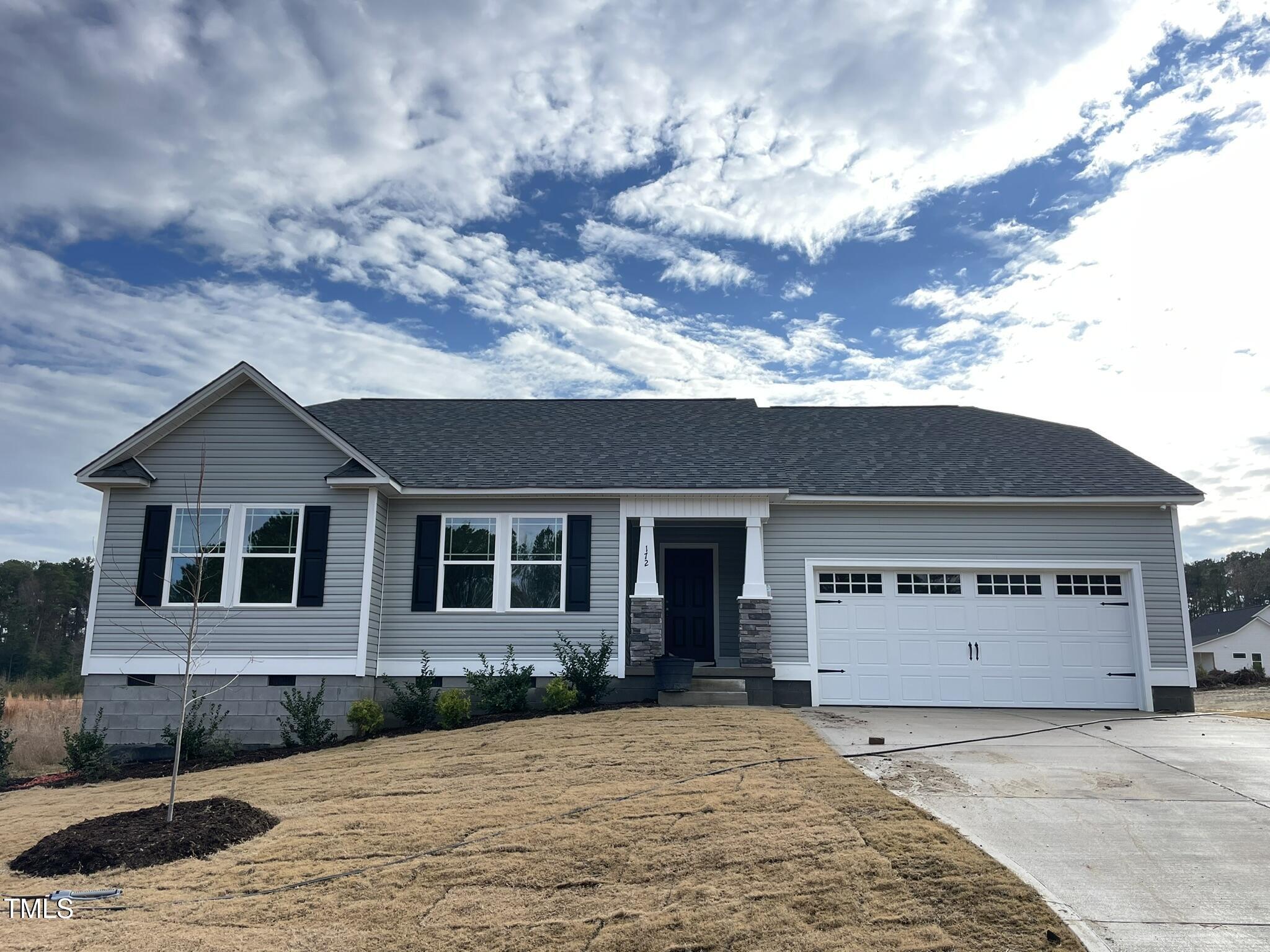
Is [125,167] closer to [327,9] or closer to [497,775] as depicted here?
[327,9]

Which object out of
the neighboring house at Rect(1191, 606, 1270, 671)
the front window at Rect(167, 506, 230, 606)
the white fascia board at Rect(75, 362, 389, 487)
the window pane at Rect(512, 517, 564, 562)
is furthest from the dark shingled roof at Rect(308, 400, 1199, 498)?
the neighboring house at Rect(1191, 606, 1270, 671)

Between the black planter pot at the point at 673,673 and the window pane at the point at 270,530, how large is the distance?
6.09 meters

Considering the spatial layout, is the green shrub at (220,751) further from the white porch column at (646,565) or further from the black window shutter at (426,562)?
the white porch column at (646,565)

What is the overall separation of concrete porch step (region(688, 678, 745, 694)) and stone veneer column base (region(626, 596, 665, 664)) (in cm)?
74

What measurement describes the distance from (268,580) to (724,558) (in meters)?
8.12

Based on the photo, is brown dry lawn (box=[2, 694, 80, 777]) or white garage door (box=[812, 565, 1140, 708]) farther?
brown dry lawn (box=[2, 694, 80, 777])

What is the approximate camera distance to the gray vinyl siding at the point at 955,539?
14352 millimetres

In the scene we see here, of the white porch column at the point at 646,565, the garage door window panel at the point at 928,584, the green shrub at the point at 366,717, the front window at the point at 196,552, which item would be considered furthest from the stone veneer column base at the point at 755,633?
the front window at the point at 196,552

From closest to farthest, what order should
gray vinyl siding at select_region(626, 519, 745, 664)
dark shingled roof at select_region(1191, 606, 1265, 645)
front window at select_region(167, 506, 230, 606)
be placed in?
front window at select_region(167, 506, 230, 606)
gray vinyl siding at select_region(626, 519, 745, 664)
dark shingled roof at select_region(1191, 606, 1265, 645)

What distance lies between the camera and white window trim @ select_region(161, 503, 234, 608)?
1316 cm

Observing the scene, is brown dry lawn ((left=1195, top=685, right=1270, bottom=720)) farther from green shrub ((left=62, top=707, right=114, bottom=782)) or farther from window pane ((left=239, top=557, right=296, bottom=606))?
green shrub ((left=62, top=707, right=114, bottom=782))

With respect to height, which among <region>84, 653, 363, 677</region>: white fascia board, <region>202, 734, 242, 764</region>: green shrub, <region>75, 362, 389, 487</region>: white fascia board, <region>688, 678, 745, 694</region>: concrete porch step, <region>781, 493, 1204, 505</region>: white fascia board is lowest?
<region>202, 734, 242, 764</region>: green shrub

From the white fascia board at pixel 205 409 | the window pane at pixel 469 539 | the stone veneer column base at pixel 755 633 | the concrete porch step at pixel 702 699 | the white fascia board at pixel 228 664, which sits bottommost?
the concrete porch step at pixel 702 699

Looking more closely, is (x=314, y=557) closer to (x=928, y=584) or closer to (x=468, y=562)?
(x=468, y=562)
